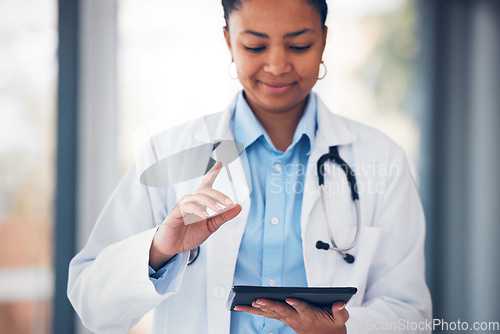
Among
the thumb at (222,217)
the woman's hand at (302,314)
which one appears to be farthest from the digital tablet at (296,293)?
the thumb at (222,217)

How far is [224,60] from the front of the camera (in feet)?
3.06

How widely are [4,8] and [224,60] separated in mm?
606

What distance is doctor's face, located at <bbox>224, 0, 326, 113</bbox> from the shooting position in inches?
34.0

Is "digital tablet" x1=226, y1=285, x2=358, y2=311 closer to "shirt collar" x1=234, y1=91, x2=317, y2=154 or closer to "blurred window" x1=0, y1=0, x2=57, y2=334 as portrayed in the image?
"shirt collar" x1=234, y1=91, x2=317, y2=154

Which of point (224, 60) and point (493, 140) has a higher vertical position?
point (224, 60)

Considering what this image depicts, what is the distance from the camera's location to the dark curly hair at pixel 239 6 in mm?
885

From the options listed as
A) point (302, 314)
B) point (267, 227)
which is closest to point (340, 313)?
point (302, 314)

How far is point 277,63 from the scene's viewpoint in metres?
0.88

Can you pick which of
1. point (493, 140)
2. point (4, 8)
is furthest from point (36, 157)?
point (493, 140)

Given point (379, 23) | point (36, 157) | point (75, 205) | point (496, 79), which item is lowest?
point (75, 205)

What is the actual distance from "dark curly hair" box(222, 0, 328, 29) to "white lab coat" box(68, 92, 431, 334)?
0.19 meters

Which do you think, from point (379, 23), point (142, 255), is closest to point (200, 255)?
point (142, 255)

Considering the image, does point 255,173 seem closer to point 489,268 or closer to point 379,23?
point 379,23

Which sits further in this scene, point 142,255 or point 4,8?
point 4,8
